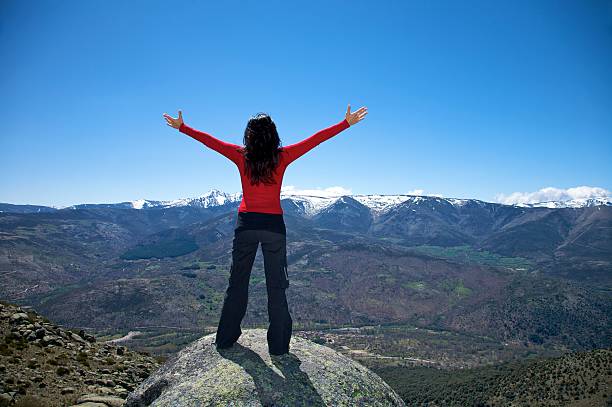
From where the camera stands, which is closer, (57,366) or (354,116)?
(354,116)

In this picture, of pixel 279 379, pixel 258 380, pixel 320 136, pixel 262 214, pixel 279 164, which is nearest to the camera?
pixel 258 380

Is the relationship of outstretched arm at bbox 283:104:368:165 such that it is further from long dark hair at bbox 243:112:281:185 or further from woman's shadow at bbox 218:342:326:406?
woman's shadow at bbox 218:342:326:406

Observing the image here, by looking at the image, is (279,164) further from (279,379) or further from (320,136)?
(279,379)

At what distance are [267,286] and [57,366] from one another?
52.9 feet

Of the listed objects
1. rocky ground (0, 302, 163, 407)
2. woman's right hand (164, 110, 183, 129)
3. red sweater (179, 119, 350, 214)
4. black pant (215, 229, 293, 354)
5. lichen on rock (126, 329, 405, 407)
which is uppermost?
woman's right hand (164, 110, 183, 129)

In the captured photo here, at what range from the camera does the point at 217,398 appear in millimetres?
7191

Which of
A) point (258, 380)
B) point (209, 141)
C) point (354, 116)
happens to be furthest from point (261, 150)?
point (258, 380)

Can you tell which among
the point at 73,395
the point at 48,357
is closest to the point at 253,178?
the point at 73,395

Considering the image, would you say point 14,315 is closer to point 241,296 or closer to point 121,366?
point 121,366

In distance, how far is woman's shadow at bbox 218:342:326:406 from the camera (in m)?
7.41

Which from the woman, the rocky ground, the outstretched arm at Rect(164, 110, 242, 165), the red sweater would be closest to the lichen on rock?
the woman

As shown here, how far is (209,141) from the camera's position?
909 centimetres

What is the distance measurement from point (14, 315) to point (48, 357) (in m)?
5.79

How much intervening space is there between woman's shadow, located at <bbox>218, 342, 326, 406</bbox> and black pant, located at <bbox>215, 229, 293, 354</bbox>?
0.34 meters
